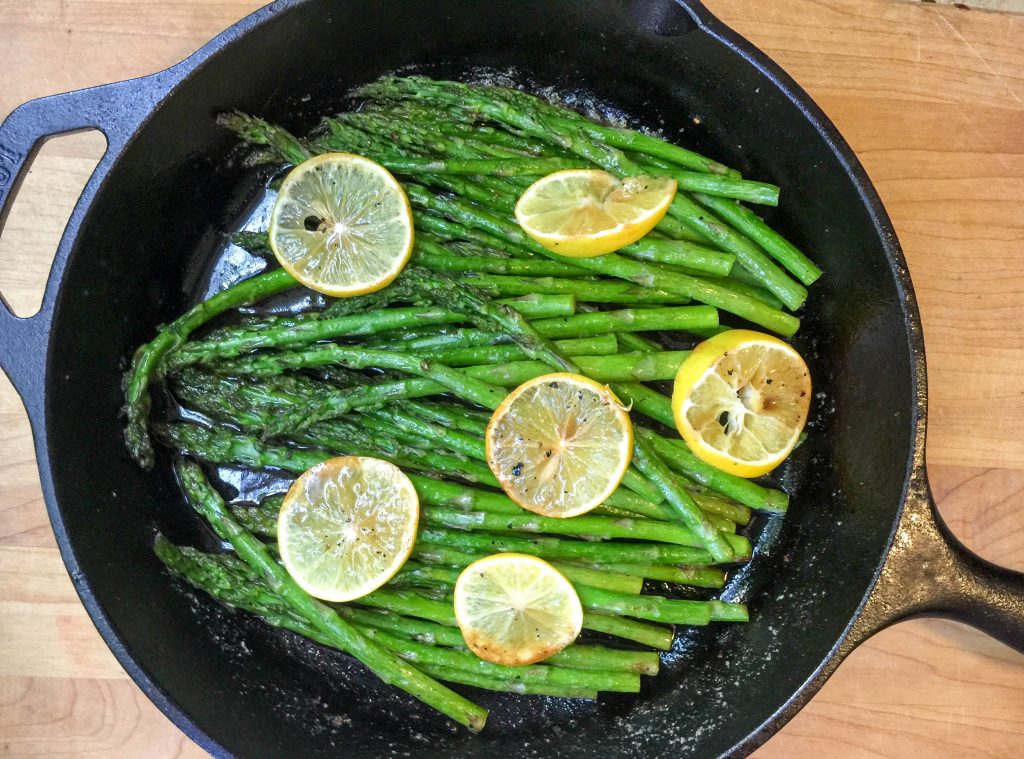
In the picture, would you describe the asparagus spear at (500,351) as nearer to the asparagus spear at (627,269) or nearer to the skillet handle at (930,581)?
the asparagus spear at (627,269)

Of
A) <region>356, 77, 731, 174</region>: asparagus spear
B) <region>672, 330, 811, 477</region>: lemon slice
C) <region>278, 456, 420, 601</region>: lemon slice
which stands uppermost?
<region>356, 77, 731, 174</region>: asparagus spear

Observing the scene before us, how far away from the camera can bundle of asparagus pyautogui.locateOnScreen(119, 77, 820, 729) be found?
2.52 meters

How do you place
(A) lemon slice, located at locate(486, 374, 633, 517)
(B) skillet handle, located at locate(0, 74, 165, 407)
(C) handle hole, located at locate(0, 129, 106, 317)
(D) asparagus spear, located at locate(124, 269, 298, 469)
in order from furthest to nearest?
(C) handle hole, located at locate(0, 129, 106, 317) < (D) asparagus spear, located at locate(124, 269, 298, 469) < (A) lemon slice, located at locate(486, 374, 633, 517) < (B) skillet handle, located at locate(0, 74, 165, 407)

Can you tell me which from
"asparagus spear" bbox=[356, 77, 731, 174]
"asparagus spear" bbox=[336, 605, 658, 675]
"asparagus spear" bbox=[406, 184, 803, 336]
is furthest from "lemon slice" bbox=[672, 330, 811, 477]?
"asparagus spear" bbox=[336, 605, 658, 675]

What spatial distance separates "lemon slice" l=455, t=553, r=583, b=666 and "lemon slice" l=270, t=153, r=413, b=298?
105cm

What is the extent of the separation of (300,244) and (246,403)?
1.98 ft

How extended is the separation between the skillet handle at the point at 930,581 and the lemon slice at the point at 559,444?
34.5 inches

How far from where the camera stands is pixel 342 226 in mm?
2480

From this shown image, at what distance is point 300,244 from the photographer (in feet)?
8.16

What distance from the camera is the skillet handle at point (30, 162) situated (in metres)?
2.20

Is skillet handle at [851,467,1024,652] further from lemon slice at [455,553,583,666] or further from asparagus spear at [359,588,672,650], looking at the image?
lemon slice at [455,553,583,666]

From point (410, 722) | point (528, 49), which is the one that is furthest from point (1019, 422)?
point (410, 722)

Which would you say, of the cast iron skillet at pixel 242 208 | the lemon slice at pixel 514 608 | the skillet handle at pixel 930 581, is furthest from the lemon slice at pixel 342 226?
the skillet handle at pixel 930 581

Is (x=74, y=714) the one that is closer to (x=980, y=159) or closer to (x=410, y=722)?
(x=410, y=722)
